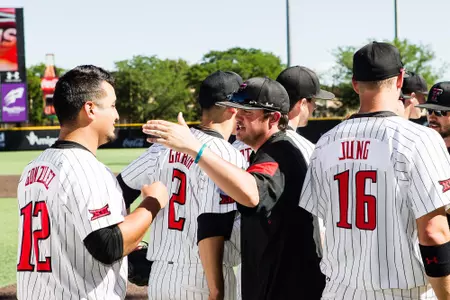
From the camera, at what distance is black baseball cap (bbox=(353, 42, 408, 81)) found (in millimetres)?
3146

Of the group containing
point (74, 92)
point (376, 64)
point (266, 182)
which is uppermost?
point (376, 64)

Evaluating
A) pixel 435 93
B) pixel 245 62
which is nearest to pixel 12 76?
pixel 435 93

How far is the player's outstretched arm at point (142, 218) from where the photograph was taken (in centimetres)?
300

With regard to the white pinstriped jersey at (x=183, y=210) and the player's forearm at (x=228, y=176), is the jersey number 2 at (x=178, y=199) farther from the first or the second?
the player's forearm at (x=228, y=176)

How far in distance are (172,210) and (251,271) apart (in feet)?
2.36

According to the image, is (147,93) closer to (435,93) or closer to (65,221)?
(435,93)

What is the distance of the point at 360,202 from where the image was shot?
121 inches

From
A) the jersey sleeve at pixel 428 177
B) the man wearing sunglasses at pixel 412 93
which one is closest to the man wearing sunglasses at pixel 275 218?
the jersey sleeve at pixel 428 177

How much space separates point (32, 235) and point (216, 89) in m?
1.43

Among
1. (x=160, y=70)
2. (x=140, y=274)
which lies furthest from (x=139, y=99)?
(x=140, y=274)

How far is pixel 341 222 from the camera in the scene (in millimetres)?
3139

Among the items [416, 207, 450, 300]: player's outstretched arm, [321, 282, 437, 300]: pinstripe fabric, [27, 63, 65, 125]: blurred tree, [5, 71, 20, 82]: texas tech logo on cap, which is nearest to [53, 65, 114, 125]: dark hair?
[321, 282, 437, 300]: pinstripe fabric

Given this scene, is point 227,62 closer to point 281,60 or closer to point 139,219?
point 281,60

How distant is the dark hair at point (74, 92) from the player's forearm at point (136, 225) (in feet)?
1.71
